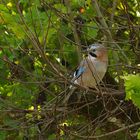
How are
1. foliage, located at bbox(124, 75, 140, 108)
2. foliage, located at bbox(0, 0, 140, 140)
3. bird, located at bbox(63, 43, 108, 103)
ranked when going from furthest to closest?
bird, located at bbox(63, 43, 108, 103), foliage, located at bbox(0, 0, 140, 140), foliage, located at bbox(124, 75, 140, 108)

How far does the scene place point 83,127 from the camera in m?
4.80

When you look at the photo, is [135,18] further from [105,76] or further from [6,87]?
[6,87]

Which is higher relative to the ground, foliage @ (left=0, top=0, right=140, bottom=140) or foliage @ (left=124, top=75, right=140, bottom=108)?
foliage @ (left=0, top=0, right=140, bottom=140)

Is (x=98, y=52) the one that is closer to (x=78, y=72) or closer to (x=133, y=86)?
(x=78, y=72)

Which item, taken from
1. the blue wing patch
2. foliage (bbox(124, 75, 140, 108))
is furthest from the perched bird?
foliage (bbox(124, 75, 140, 108))

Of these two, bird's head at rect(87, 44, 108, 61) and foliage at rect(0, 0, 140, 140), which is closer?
foliage at rect(0, 0, 140, 140)

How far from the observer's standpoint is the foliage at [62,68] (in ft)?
14.4

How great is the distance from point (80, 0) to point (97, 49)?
2.27 feet

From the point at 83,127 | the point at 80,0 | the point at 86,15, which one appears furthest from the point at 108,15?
the point at 83,127

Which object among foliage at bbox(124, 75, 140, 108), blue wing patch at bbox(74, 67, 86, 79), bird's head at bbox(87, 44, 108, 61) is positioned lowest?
foliage at bbox(124, 75, 140, 108)

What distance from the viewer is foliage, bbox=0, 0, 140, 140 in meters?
Answer: 4.39

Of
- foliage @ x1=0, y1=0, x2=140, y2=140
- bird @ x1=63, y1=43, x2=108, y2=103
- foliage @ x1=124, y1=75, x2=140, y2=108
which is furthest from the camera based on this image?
bird @ x1=63, y1=43, x2=108, y2=103

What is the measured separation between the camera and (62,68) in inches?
187

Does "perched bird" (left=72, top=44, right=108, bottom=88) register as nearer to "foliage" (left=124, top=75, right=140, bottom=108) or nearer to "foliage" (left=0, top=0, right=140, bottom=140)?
"foliage" (left=0, top=0, right=140, bottom=140)
